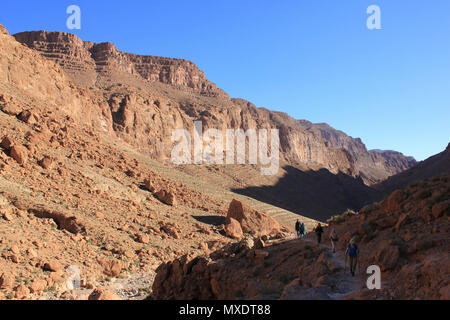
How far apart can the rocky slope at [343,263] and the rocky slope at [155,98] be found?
43.6 metres

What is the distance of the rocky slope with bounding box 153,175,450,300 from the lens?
21.8ft

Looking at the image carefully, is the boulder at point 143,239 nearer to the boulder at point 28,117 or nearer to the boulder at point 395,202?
the boulder at point 28,117

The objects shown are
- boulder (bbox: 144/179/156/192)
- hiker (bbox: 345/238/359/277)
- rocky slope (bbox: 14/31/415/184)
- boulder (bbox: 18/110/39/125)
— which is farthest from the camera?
rocky slope (bbox: 14/31/415/184)

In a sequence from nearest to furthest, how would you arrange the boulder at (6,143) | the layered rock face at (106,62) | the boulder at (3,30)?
the boulder at (6,143) < the boulder at (3,30) < the layered rock face at (106,62)

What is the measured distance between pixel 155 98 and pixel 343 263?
62.0 metres

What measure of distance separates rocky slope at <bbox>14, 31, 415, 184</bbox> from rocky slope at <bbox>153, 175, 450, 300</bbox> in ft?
143

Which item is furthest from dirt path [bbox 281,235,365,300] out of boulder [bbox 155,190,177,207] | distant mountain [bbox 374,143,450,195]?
distant mountain [bbox 374,143,450,195]

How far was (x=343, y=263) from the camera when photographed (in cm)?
881

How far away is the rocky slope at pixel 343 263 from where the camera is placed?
6.64m

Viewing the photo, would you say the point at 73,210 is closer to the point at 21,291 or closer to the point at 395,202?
the point at 21,291

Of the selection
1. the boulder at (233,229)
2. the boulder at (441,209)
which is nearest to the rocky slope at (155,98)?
the boulder at (233,229)

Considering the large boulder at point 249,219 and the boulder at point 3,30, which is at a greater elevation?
the boulder at point 3,30

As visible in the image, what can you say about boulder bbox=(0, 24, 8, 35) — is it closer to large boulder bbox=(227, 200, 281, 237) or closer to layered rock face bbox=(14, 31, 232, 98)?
large boulder bbox=(227, 200, 281, 237)

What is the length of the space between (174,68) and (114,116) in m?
49.3
